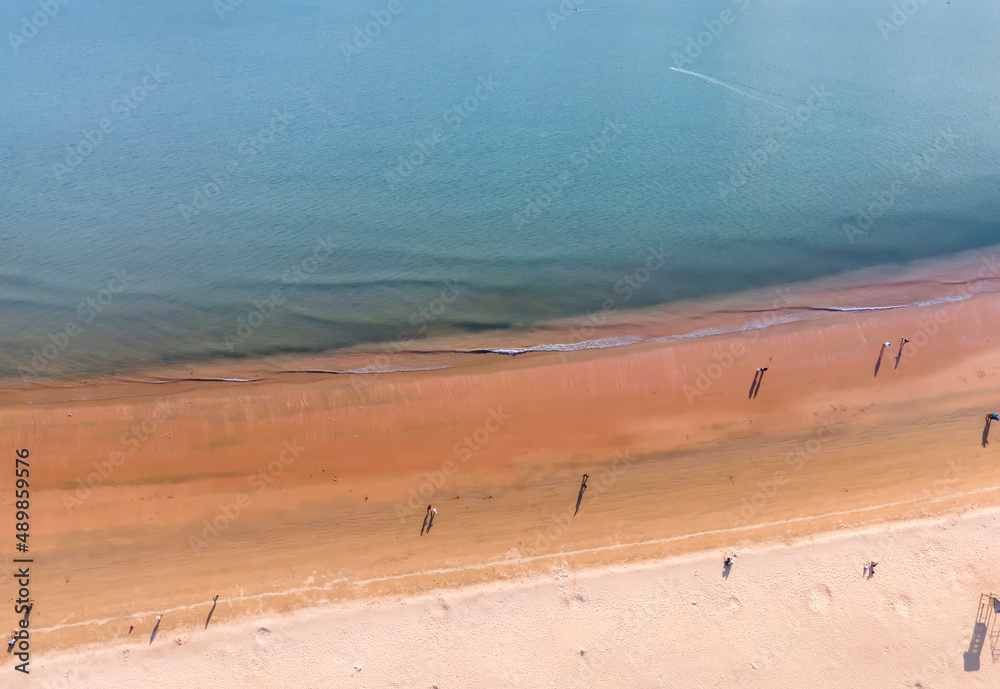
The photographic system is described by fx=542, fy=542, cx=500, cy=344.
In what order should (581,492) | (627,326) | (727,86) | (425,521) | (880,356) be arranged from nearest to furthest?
(425,521)
(581,492)
(880,356)
(627,326)
(727,86)

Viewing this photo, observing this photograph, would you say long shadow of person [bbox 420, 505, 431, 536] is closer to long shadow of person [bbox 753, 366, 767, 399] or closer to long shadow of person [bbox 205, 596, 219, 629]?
long shadow of person [bbox 205, 596, 219, 629]

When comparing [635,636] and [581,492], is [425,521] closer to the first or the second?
[581,492]

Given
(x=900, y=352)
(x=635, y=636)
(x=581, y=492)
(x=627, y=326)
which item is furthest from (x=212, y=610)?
(x=900, y=352)

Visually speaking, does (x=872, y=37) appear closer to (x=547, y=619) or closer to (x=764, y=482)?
(x=764, y=482)

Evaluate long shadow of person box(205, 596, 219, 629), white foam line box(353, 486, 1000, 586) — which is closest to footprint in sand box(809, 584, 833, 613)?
white foam line box(353, 486, 1000, 586)

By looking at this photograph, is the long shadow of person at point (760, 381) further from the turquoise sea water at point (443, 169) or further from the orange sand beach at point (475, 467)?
the turquoise sea water at point (443, 169)

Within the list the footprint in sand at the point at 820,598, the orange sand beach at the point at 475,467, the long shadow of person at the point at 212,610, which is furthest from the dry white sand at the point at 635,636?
the orange sand beach at the point at 475,467
